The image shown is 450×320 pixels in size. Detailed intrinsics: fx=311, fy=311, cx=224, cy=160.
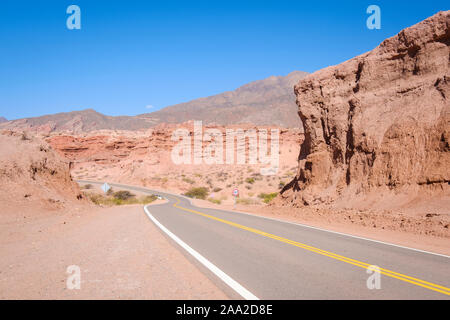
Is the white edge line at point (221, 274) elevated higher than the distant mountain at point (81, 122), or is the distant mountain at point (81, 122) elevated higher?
the distant mountain at point (81, 122)

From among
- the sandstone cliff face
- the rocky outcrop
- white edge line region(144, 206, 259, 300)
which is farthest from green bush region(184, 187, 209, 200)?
white edge line region(144, 206, 259, 300)

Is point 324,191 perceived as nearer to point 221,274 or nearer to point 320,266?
point 320,266

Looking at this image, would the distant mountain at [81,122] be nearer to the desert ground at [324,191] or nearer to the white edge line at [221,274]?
the desert ground at [324,191]

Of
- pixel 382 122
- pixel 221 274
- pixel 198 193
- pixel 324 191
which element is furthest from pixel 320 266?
pixel 198 193

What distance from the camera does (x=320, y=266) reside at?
643 cm

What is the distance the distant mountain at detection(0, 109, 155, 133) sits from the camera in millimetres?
160500

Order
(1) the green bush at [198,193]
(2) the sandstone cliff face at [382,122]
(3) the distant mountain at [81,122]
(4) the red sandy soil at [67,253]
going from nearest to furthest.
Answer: (4) the red sandy soil at [67,253], (2) the sandstone cliff face at [382,122], (1) the green bush at [198,193], (3) the distant mountain at [81,122]

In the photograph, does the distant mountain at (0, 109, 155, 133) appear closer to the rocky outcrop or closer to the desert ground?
the rocky outcrop

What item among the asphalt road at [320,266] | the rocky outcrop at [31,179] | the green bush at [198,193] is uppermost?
the rocky outcrop at [31,179]

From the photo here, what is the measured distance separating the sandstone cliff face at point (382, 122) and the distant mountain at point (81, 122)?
15022cm

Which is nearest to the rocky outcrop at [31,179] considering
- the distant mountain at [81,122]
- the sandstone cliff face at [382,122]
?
the sandstone cliff face at [382,122]

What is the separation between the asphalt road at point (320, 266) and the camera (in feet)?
16.3

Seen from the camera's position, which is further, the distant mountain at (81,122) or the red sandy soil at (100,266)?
the distant mountain at (81,122)
